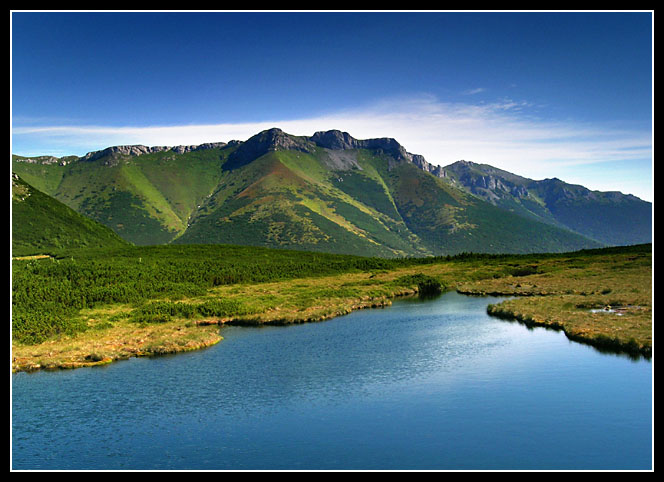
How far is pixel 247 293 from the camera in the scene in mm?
97312

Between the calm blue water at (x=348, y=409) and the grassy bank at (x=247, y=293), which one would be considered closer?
the calm blue water at (x=348, y=409)

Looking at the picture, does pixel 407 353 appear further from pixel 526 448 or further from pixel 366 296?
pixel 366 296

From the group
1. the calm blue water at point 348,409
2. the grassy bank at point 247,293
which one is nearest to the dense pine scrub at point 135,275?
the grassy bank at point 247,293

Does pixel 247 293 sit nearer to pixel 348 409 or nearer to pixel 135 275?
pixel 135 275

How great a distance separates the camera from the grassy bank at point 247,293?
61594 millimetres

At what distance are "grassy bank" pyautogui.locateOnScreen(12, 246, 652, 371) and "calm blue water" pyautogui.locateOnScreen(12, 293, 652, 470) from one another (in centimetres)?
621

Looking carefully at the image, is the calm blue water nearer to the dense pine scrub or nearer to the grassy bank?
the grassy bank

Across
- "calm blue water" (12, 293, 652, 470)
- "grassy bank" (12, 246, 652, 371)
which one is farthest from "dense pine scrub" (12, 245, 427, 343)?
"calm blue water" (12, 293, 652, 470)

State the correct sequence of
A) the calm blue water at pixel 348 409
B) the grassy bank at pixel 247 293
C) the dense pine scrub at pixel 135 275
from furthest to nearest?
the dense pine scrub at pixel 135 275, the grassy bank at pixel 247 293, the calm blue water at pixel 348 409

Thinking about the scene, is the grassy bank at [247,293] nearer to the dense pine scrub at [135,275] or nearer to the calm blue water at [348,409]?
the dense pine scrub at [135,275]

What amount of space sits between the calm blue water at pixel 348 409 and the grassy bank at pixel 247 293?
20.4 feet

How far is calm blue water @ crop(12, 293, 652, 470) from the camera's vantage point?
34156 mm

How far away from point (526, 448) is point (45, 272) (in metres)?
87.6

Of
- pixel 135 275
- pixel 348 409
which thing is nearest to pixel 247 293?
pixel 135 275
